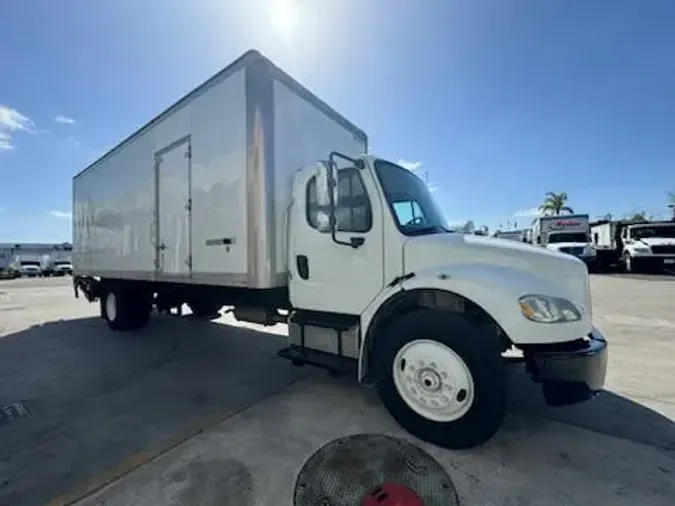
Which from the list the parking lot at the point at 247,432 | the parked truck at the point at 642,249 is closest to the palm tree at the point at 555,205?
the parked truck at the point at 642,249

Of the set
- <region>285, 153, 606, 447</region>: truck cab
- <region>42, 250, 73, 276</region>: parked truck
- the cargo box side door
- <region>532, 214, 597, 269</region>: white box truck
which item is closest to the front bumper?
<region>285, 153, 606, 447</region>: truck cab

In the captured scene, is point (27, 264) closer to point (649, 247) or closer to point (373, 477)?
point (373, 477)

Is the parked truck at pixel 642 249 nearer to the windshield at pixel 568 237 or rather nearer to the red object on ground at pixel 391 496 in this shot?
the windshield at pixel 568 237

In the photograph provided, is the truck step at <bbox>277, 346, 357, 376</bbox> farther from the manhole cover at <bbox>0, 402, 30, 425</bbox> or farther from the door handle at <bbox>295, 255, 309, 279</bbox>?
the manhole cover at <bbox>0, 402, 30, 425</bbox>

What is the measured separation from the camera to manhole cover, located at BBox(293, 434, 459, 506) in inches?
94.3

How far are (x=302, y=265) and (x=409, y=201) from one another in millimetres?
1260

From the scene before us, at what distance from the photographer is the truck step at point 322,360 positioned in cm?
379

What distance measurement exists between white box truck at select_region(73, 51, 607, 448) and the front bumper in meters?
0.01

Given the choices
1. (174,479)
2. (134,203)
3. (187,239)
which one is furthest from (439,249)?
(134,203)

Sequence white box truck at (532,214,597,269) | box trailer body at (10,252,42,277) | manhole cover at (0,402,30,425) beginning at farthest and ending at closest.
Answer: box trailer body at (10,252,42,277), white box truck at (532,214,597,269), manhole cover at (0,402,30,425)

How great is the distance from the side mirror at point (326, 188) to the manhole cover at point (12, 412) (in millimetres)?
3435

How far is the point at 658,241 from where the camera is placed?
2023 centimetres

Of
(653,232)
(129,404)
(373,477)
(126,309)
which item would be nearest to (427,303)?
(373,477)

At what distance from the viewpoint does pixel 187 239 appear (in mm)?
4973
